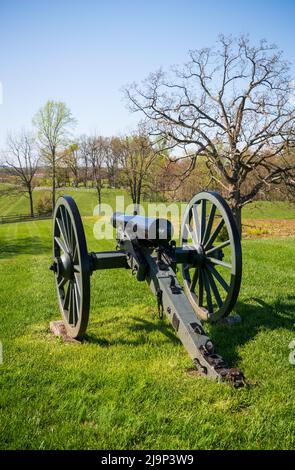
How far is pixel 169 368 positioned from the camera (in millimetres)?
3580

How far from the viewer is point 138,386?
3248mm

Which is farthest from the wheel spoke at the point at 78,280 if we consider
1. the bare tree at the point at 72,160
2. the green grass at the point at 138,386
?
the bare tree at the point at 72,160

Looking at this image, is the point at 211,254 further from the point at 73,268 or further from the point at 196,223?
the point at 73,268

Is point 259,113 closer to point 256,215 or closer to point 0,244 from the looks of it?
point 0,244

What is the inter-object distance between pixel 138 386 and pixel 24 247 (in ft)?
51.2

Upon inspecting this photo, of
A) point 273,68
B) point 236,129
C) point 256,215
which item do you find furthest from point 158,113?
point 256,215

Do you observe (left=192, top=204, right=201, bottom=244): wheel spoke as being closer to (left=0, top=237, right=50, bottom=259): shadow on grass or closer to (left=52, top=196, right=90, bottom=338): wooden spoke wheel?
(left=52, top=196, right=90, bottom=338): wooden spoke wheel

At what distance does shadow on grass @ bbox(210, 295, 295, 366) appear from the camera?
4094 millimetres

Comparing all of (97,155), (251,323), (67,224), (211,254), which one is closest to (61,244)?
(67,224)

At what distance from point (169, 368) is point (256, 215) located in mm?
40955

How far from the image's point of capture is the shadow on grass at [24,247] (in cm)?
1589

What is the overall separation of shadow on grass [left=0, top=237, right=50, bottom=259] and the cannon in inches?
445

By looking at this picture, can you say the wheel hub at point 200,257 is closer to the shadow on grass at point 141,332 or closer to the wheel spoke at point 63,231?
the shadow on grass at point 141,332

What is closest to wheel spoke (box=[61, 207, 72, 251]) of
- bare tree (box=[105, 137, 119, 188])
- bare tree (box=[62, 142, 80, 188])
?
bare tree (box=[62, 142, 80, 188])
